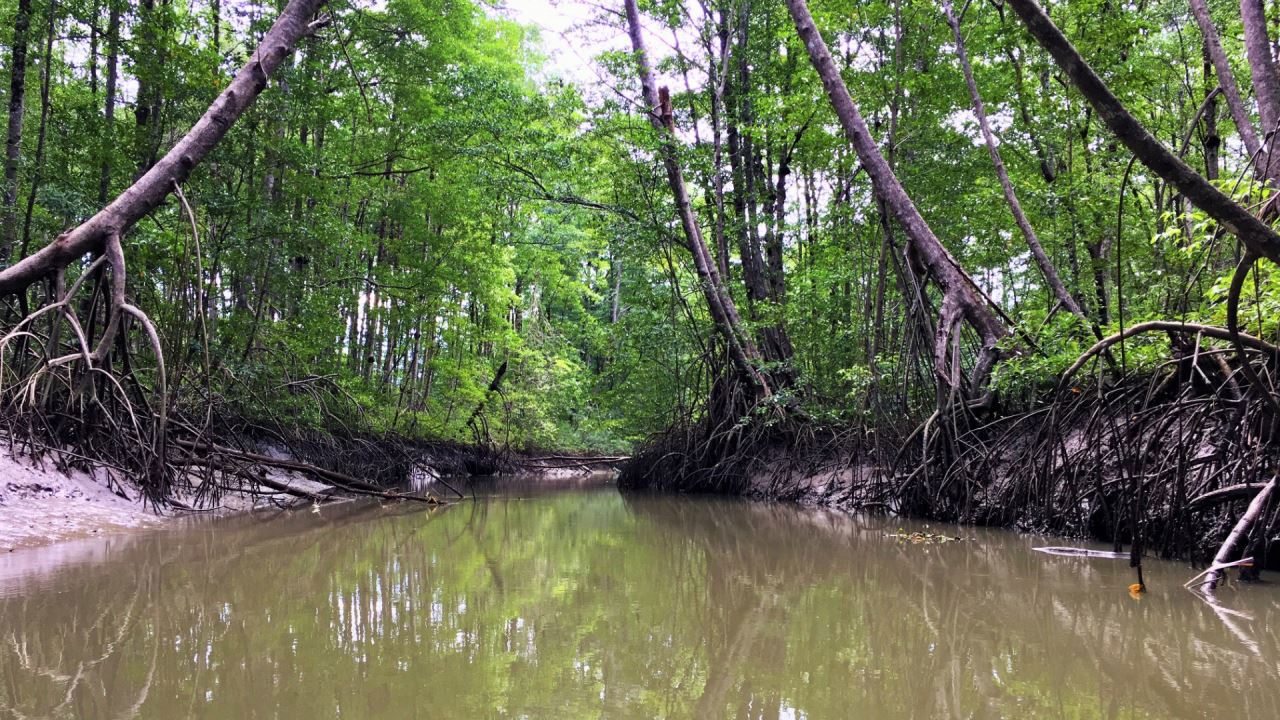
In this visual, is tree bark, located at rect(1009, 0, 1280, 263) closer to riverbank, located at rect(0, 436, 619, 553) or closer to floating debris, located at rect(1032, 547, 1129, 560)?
floating debris, located at rect(1032, 547, 1129, 560)

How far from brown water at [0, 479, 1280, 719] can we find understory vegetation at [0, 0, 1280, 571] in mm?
A: 1076

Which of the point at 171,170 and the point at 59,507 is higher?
the point at 171,170

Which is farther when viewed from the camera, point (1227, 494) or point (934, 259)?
point (934, 259)

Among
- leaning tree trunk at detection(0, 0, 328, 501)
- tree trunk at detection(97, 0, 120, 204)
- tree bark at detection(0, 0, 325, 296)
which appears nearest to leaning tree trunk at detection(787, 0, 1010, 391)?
tree bark at detection(0, 0, 325, 296)

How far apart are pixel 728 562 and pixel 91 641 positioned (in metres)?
2.77

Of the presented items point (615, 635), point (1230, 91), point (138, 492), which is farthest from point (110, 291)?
point (1230, 91)

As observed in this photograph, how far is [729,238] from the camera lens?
447 inches

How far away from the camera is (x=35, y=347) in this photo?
5855mm

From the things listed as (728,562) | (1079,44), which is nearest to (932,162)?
(1079,44)

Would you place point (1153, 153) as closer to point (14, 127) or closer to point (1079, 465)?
point (1079, 465)

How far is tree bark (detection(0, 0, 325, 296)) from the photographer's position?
5137 mm

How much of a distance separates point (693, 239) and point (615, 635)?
7.97 meters

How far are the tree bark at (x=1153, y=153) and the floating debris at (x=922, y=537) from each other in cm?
284

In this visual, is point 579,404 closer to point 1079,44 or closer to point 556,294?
point 556,294
